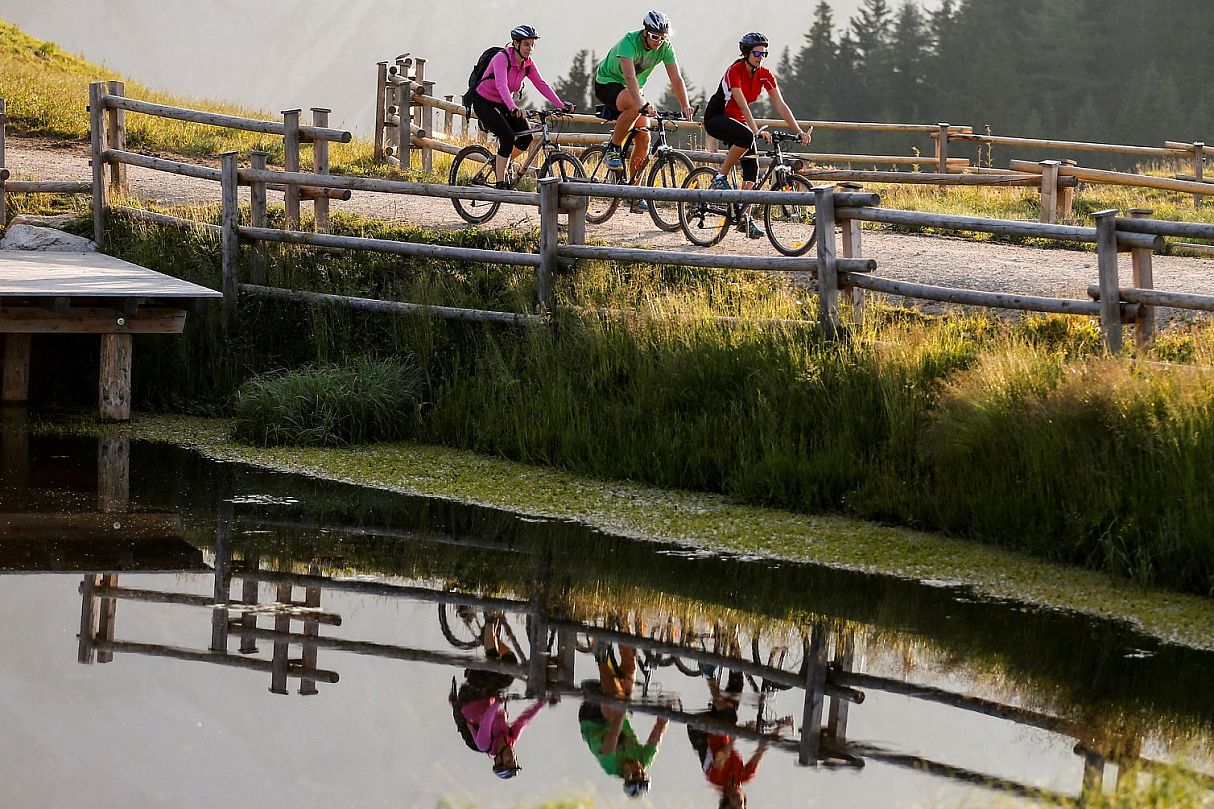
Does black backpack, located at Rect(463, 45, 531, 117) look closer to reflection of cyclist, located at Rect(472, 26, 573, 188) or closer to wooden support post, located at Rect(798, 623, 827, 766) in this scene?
reflection of cyclist, located at Rect(472, 26, 573, 188)

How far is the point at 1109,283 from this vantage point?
9047 millimetres

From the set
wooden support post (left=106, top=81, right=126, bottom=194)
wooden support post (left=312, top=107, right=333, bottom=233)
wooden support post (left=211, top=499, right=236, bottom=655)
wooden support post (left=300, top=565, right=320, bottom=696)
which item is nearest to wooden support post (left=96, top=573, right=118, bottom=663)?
wooden support post (left=211, top=499, right=236, bottom=655)

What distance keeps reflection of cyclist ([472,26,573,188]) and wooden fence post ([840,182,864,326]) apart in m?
3.45

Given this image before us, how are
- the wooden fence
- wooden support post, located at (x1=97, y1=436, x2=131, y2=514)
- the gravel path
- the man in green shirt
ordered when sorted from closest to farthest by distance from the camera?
wooden support post, located at (x1=97, y1=436, x2=131, y2=514), the man in green shirt, the gravel path, the wooden fence

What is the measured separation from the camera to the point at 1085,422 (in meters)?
8.25

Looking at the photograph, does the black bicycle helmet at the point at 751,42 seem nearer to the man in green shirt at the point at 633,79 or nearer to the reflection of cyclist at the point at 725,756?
the man in green shirt at the point at 633,79

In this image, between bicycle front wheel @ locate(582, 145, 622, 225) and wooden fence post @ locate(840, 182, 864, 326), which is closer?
wooden fence post @ locate(840, 182, 864, 326)

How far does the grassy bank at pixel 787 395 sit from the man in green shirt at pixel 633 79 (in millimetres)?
2174

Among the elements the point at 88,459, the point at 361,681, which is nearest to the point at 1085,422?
the point at 361,681

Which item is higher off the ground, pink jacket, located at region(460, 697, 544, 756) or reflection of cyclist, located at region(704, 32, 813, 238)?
reflection of cyclist, located at region(704, 32, 813, 238)

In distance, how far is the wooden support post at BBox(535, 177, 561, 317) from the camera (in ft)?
36.9

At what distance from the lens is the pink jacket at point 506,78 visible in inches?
524

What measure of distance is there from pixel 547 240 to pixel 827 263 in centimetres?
218

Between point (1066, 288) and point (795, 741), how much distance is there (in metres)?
8.18
